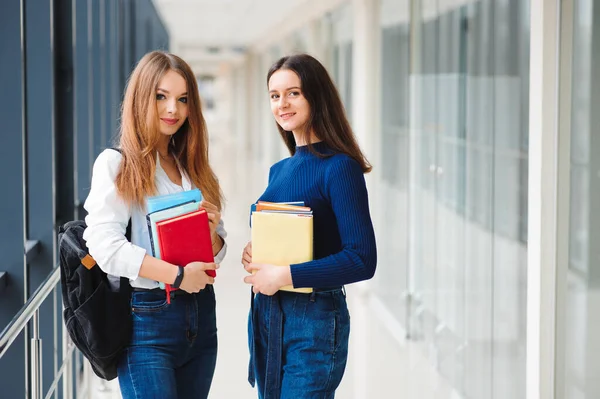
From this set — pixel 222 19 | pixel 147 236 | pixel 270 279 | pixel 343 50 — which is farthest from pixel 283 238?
pixel 222 19

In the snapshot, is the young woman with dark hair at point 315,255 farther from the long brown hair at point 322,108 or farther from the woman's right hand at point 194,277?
the woman's right hand at point 194,277

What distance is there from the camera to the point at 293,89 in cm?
254

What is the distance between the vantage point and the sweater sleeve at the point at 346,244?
2.43 m

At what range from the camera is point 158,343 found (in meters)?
2.52

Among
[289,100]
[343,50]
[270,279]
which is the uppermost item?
[343,50]

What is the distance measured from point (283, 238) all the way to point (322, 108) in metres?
0.42

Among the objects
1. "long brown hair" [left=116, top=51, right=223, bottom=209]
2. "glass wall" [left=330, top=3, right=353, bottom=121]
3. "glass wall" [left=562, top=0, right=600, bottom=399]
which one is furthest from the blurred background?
"glass wall" [left=330, top=3, right=353, bottom=121]

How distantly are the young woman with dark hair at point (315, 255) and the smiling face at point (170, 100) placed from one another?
279 mm

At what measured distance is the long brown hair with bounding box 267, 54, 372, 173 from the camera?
253cm

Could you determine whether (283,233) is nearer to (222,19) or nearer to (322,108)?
(322,108)

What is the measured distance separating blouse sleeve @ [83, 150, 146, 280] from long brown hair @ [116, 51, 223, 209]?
30mm

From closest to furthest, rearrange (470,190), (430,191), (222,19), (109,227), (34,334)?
1. (109,227)
2. (34,334)
3. (470,190)
4. (430,191)
5. (222,19)

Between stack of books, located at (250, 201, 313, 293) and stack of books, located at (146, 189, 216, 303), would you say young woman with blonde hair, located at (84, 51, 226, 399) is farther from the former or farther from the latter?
stack of books, located at (250, 201, 313, 293)

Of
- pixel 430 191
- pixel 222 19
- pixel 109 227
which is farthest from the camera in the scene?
pixel 222 19
